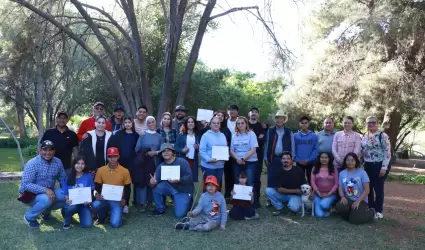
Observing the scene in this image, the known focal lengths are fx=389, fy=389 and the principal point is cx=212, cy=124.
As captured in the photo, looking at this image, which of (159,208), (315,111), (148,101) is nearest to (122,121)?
(159,208)

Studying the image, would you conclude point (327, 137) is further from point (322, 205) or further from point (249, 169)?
point (249, 169)

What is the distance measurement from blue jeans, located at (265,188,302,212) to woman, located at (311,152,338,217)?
0.33m

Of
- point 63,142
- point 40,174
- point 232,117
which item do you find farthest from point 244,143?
point 40,174

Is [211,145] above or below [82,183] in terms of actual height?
above

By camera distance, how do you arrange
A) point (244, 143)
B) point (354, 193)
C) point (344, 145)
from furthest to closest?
point (244, 143)
point (344, 145)
point (354, 193)

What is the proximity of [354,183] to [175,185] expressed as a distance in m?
3.02

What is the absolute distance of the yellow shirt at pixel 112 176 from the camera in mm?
6191

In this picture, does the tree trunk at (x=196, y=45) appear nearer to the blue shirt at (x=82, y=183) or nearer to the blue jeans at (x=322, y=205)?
the blue shirt at (x=82, y=183)

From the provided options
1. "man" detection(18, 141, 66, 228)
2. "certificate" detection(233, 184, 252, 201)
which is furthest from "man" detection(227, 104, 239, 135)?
"man" detection(18, 141, 66, 228)

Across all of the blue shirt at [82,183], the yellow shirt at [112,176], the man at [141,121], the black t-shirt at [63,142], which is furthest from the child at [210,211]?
the black t-shirt at [63,142]

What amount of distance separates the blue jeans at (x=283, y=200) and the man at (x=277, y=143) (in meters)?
0.17

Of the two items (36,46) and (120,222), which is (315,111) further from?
(120,222)

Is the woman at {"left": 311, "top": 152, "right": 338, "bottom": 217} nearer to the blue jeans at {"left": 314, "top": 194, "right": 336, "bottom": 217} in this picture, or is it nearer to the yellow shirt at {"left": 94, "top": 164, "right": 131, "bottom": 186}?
the blue jeans at {"left": 314, "top": 194, "right": 336, "bottom": 217}

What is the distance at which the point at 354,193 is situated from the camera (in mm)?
6520
